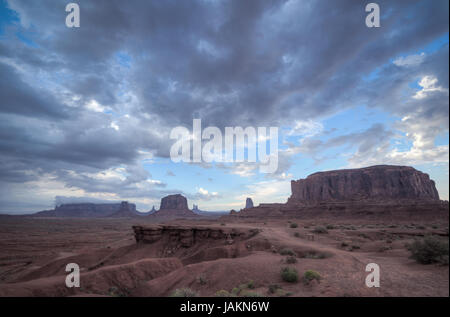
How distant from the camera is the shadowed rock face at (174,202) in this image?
18475 centimetres

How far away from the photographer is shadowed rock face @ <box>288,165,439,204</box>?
7419 centimetres

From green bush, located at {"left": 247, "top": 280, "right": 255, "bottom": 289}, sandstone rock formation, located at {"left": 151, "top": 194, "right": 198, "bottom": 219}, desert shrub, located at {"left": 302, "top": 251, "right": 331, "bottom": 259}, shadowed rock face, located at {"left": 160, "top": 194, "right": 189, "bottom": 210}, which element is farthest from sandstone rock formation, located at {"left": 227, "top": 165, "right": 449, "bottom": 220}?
shadowed rock face, located at {"left": 160, "top": 194, "right": 189, "bottom": 210}

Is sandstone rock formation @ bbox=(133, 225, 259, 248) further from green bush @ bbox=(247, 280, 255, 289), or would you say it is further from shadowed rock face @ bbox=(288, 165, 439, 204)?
shadowed rock face @ bbox=(288, 165, 439, 204)

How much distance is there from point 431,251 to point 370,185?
88072mm

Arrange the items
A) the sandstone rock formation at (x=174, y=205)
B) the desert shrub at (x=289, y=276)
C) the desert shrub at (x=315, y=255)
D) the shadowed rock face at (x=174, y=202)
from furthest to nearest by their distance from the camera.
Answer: the shadowed rock face at (x=174, y=202), the sandstone rock formation at (x=174, y=205), the desert shrub at (x=315, y=255), the desert shrub at (x=289, y=276)

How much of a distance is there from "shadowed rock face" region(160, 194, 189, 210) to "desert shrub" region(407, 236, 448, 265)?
183522 mm

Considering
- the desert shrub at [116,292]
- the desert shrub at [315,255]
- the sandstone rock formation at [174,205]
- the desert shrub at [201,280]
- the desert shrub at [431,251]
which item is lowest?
the sandstone rock formation at [174,205]

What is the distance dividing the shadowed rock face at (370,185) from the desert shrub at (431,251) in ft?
230

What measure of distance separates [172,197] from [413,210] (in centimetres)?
17366

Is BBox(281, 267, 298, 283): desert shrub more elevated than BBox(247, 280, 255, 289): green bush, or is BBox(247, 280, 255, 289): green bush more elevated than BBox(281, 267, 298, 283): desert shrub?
BBox(281, 267, 298, 283): desert shrub

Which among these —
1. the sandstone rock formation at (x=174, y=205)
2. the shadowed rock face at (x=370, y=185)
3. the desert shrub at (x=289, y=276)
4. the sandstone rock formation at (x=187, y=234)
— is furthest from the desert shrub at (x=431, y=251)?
the sandstone rock formation at (x=174, y=205)

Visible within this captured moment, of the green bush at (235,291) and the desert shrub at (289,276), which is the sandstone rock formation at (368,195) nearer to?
the desert shrub at (289,276)

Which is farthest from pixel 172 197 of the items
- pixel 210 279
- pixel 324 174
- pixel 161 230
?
pixel 210 279
